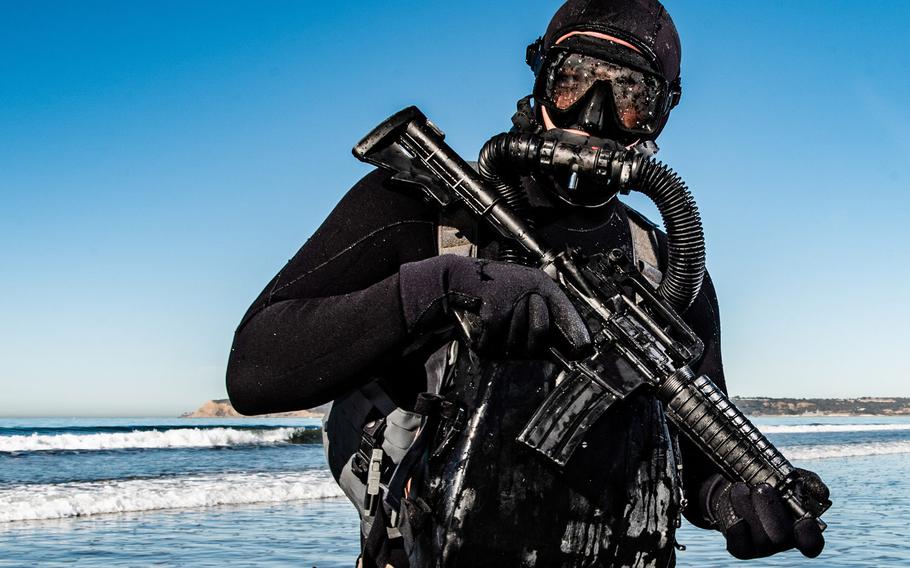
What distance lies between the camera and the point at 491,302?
1.79 meters

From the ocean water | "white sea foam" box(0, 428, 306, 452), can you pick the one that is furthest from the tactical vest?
"white sea foam" box(0, 428, 306, 452)

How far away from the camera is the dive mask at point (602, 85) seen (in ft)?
7.84

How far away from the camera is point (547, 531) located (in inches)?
71.3

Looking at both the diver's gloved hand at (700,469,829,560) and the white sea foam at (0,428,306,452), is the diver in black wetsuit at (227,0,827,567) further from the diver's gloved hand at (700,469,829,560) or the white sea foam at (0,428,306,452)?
the white sea foam at (0,428,306,452)

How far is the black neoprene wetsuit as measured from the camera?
6.11ft

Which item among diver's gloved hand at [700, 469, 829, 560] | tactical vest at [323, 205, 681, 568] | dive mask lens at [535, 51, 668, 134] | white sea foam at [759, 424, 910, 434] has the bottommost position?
white sea foam at [759, 424, 910, 434]

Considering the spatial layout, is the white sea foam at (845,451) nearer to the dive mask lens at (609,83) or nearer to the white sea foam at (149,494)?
the white sea foam at (149,494)

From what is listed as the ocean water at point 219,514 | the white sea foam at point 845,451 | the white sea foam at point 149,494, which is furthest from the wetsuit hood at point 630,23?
the white sea foam at point 845,451

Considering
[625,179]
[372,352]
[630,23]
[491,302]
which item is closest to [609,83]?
[630,23]

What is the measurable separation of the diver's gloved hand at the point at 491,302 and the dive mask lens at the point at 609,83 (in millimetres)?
730

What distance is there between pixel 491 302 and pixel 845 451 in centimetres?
2515

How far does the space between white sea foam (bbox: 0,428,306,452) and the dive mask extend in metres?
22.3

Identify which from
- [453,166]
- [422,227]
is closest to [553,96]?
[453,166]

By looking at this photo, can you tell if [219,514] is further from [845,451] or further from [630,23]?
[845,451]
